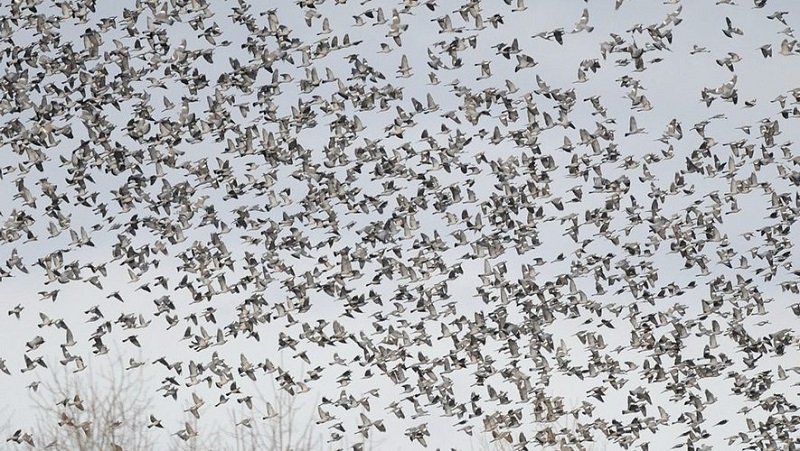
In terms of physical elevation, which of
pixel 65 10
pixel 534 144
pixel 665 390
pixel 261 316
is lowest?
pixel 665 390

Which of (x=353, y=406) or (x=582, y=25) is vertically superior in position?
(x=582, y=25)

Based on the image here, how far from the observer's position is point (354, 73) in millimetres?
42562

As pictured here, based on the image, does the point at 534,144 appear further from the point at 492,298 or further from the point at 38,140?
the point at 38,140

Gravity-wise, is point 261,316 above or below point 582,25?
below

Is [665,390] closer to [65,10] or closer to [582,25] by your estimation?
[582,25]

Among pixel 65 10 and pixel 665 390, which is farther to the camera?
pixel 665 390

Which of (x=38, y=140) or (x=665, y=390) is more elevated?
(x=38, y=140)

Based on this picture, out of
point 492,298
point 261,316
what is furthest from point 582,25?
point 261,316

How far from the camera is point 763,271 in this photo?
142ft

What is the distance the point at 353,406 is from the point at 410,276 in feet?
11.8

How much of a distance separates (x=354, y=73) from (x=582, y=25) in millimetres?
5352

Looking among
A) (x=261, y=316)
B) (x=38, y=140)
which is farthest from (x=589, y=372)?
(x=38, y=140)

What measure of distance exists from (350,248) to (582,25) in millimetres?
7392

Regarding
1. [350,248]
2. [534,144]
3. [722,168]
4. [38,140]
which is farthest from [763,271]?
[38,140]
